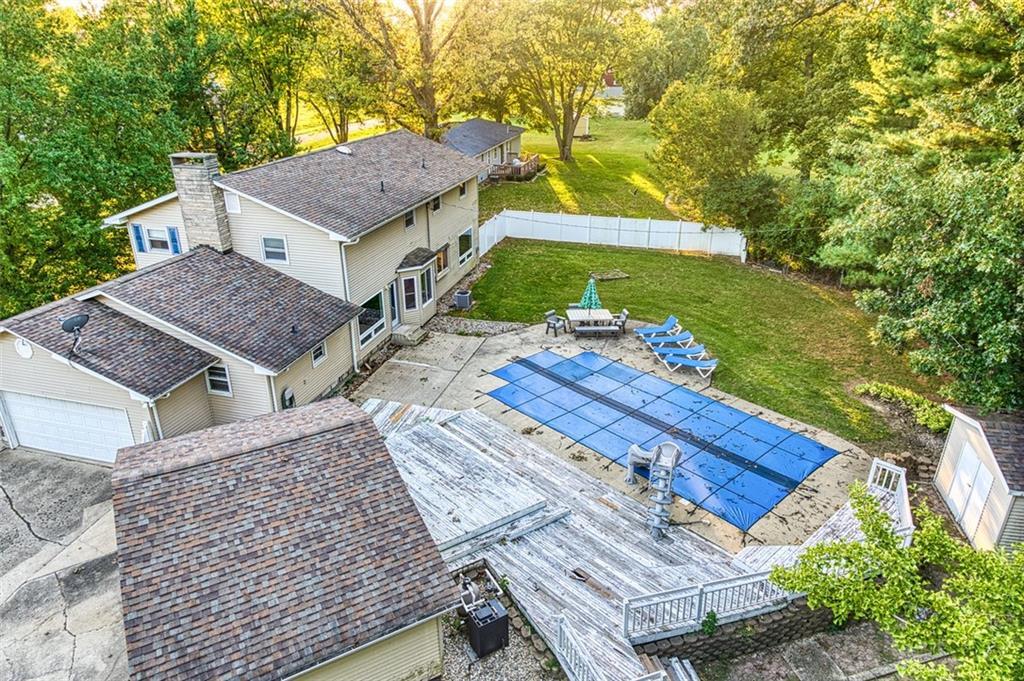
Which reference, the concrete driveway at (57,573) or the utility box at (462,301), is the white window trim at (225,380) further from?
the utility box at (462,301)

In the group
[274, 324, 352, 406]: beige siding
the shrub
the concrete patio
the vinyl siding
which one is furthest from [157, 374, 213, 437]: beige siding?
the shrub

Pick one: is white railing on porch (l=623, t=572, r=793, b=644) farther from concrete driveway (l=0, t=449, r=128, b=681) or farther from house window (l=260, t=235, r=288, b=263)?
house window (l=260, t=235, r=288, b=263)

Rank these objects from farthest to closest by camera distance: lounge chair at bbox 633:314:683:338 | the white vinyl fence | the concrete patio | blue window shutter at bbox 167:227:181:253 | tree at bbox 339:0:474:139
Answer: tree at bbox 339:0:474:139
the white vinyl fence
lounge chair at bbox 633:314:683:338
blue window shutter at bbox 167:227:181:253
the concrete patio

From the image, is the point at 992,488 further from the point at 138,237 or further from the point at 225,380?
the point at 138,237

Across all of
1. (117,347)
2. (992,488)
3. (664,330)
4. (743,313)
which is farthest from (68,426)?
(743,313)

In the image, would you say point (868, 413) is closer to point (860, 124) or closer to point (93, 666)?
point (860, 124)

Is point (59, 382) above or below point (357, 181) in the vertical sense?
below

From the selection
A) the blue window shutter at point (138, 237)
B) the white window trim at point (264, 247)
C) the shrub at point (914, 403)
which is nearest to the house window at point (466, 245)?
the white window trim at point (264, 247)
